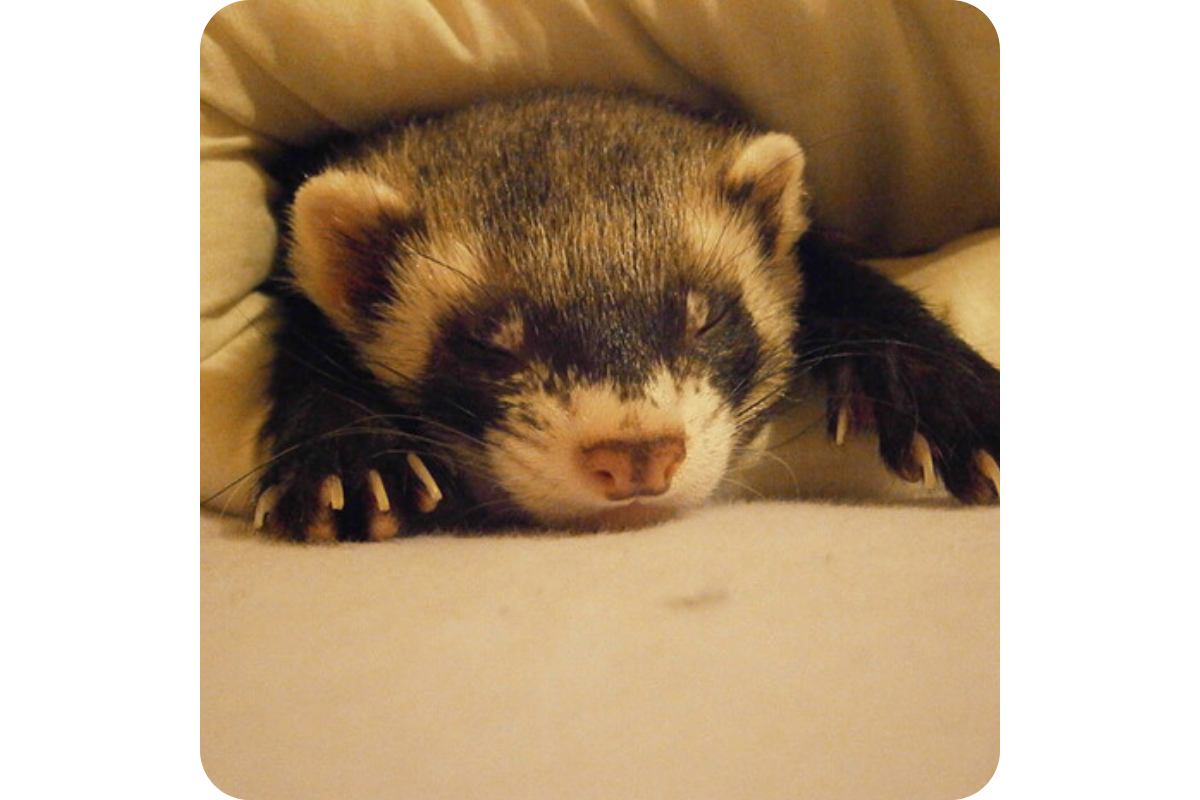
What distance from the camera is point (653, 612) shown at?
76 centimetres

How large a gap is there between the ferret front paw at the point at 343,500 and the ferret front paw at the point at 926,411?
46cm

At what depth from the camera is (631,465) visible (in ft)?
2.83

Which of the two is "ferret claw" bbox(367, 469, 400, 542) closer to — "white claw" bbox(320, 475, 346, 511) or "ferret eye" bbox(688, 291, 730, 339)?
"white claw" bbox(320, 475, 346, 511)

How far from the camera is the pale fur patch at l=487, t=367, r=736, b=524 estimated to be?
876 mm

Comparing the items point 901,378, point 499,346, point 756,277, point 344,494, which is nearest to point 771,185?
point 756,277

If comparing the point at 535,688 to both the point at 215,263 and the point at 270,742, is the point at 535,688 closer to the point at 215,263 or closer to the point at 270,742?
the point at 270,742

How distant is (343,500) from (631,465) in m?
0.29

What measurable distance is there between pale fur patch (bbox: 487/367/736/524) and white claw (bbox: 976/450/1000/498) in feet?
0.87

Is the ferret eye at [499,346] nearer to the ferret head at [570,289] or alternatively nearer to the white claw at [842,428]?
the ferret head at [570,289]

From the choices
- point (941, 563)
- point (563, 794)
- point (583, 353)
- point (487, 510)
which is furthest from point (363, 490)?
point (941, 563)

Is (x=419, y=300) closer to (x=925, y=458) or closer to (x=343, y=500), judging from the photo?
(x=343, y=500)

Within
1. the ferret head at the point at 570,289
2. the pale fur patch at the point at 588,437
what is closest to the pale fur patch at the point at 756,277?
the ferret head at the point at 570,289

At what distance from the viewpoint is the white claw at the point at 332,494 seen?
0.94m

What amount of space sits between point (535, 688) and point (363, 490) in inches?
13.2
